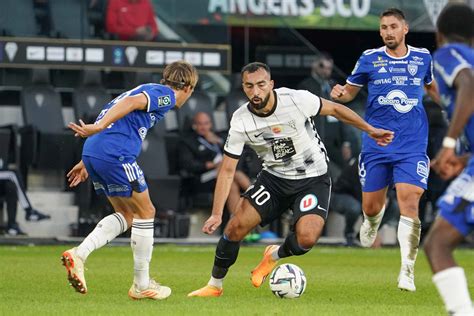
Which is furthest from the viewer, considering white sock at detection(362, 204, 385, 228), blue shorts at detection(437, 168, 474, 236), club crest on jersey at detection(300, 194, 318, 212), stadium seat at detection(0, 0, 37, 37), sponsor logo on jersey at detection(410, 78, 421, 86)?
stadium seat at detection(0, 0, 37, 37)

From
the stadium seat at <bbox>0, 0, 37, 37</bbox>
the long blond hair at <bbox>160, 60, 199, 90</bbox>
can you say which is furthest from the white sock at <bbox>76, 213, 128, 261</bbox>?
the stadium seat at <bbox>0, 0, 37, 37</bbox>

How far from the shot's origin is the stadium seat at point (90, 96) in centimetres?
2189

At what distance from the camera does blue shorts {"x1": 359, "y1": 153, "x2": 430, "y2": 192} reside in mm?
13070

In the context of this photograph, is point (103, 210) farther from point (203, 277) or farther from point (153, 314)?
point (153, 314)

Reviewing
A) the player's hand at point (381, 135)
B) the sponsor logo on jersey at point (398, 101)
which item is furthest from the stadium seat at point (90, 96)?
the player's hand at point (381, 135)

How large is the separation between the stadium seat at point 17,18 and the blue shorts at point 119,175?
1052 centimetres

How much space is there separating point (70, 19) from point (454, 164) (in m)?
14.7

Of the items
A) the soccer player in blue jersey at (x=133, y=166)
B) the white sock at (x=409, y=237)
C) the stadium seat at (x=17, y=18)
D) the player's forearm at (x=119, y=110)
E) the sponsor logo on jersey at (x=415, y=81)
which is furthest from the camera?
the stadium seat at (x=17, y=18)

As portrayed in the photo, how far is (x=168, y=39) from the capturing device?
22.3m

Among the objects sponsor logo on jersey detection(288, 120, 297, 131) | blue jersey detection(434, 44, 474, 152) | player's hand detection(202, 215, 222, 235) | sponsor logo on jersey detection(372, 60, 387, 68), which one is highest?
blue jersey detection(434, 44, 474, 152)

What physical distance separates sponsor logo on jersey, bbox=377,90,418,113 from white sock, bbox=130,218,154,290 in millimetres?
3065

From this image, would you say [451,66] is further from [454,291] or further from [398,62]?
[398,62]

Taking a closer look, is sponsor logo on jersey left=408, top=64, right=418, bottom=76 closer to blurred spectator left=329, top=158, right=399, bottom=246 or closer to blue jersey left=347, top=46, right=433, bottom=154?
blue jersey left=347, top=46, right=433, bottom=154

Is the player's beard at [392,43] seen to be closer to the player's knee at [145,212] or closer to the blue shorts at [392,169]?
the blue shorts at [392,169]
